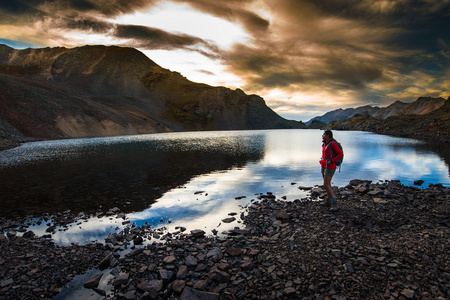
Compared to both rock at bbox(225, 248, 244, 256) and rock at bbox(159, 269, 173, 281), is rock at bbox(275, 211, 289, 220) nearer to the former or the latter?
rock at bbox(225, 248, 244, 256)

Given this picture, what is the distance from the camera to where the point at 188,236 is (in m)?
10.3

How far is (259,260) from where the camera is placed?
26.0 feet

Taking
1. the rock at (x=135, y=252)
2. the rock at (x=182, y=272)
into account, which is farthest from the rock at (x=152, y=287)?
the rock at (x=135, y=252)

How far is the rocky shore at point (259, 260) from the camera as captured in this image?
655 cm

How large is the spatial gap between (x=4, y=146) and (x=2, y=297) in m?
65.0

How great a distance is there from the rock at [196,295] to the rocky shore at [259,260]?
3cm

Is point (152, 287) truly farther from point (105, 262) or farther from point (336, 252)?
point (336, 252)

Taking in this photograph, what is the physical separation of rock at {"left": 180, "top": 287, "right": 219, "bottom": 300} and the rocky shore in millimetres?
29

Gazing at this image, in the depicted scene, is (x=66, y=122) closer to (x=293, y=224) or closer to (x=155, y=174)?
(x=155, y=174)

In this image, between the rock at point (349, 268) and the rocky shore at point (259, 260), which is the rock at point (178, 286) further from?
the rock at point (349, 268)

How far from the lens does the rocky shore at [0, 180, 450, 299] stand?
655 cm

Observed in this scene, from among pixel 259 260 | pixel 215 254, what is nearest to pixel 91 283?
pixel 215 254

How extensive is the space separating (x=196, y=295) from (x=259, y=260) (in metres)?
2.48

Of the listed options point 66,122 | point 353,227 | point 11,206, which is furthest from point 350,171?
point 66,122
